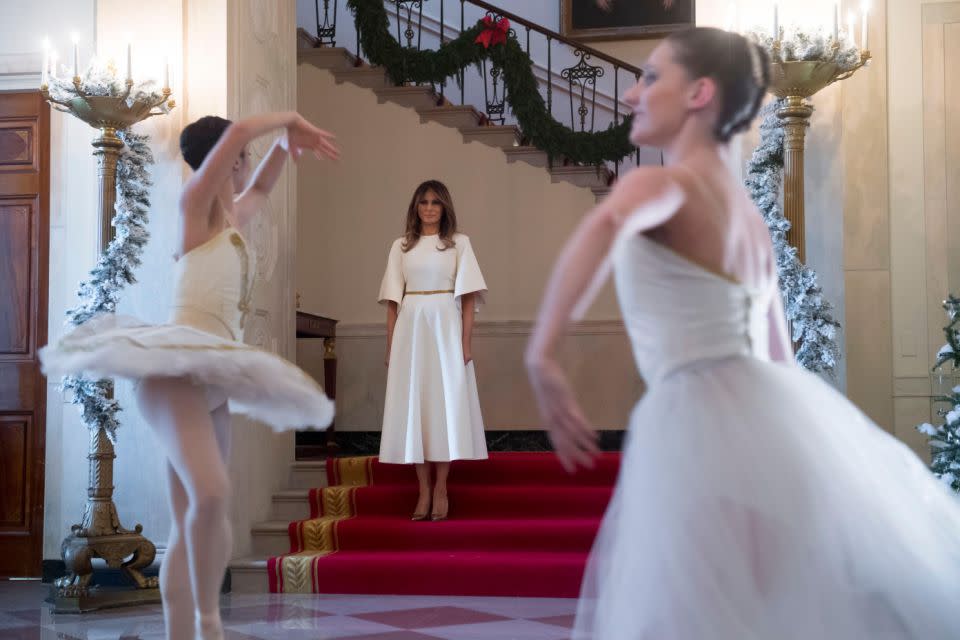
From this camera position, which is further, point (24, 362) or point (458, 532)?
point (24, 362)

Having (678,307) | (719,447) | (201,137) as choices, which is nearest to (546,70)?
(201,137)

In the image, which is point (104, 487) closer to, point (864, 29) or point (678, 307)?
point (678, 307)

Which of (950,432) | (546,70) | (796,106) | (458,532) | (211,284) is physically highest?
(546,70)

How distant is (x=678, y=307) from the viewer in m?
1.88

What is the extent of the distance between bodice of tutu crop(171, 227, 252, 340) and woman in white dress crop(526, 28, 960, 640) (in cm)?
152

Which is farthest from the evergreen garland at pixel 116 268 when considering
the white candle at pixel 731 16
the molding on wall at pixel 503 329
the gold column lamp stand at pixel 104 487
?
the molding on wall at pixel 503 329

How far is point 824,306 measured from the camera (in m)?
4.96

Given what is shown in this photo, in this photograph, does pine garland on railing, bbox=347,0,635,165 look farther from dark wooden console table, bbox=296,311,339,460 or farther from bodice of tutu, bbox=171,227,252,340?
bodice of tutu, bbox=171,227,252,340

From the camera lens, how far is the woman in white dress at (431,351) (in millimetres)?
5836

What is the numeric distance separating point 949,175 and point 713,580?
4661 millimetres

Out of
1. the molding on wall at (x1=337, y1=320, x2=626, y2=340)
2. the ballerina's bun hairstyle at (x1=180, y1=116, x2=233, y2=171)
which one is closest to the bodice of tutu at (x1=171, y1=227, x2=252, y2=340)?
the ballerina's bun hairstyle at (x1=180, y1=116, x2=233, y2=171)

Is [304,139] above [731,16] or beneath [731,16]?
beneath

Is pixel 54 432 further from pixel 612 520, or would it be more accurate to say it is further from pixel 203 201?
pixel 612 520

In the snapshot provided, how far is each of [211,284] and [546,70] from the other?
810 centimetres
